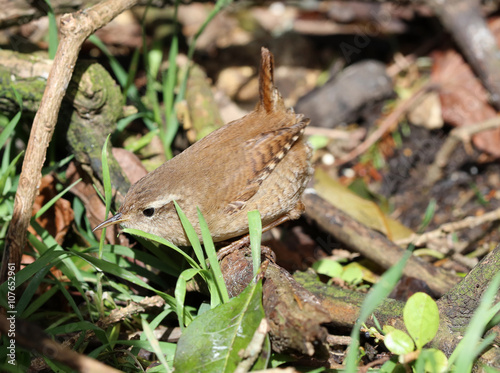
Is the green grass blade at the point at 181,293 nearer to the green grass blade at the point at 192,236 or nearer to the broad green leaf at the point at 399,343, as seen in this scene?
the green grass blade at the point at 192,236

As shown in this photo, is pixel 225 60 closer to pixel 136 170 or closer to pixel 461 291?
pixel 136 170

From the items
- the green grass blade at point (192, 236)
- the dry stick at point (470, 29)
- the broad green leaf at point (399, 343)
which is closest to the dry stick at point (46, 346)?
the green grass blade at point (192, 236)

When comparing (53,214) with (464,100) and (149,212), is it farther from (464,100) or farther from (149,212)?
(464,100)

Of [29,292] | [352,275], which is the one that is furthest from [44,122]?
[352,275]

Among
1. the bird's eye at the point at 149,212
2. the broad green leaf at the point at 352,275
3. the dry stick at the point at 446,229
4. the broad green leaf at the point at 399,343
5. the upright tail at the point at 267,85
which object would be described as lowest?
the broad green leaf at the point at 352,275

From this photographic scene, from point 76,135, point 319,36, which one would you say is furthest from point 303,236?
point 319,36

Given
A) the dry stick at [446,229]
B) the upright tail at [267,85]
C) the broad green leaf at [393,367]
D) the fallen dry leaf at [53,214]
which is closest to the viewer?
the broad green leaf at [393,367]
